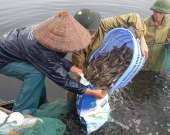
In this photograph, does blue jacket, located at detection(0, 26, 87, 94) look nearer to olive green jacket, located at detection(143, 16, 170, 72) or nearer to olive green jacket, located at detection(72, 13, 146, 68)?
olive green jacket, located at detection(72, 13, 146, 68)

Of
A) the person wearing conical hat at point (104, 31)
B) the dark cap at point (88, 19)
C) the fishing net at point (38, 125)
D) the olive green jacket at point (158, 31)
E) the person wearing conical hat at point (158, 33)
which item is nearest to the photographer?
the fishing net at point (38, 125)

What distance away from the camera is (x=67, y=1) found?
35.3ft

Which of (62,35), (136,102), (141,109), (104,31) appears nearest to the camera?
(62,35)

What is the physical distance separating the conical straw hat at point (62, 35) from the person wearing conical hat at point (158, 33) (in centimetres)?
234

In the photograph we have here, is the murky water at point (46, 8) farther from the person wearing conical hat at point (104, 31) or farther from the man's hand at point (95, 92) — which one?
the man's hand at point (95, 92)

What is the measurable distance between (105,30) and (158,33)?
1.45m

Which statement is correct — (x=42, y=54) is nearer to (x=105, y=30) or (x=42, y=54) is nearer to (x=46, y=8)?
(x=105, y=30)

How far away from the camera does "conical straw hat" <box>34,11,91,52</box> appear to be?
2.80 m

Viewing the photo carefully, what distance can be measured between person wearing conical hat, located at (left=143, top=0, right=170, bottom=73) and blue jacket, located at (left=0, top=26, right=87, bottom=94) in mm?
2429

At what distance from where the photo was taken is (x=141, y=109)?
4461 mm

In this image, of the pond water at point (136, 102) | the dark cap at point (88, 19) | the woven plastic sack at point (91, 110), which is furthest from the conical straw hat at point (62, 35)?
the pond water at point (136, 102)

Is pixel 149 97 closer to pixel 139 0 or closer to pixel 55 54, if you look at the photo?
pixel 55 54

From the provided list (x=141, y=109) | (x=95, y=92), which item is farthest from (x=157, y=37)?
(x=95, y=92)

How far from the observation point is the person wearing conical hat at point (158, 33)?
441cm
